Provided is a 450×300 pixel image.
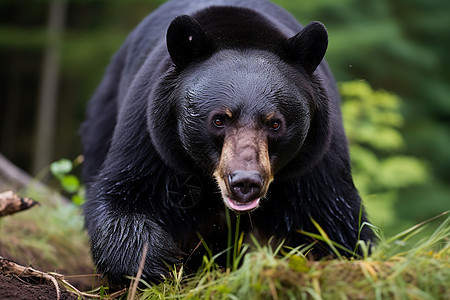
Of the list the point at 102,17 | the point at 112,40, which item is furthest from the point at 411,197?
the point at 102,17

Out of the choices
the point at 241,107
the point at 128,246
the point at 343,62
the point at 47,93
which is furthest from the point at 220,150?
the point at 47,93

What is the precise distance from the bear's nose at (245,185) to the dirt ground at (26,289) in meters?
1.07

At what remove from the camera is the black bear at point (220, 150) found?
363cm

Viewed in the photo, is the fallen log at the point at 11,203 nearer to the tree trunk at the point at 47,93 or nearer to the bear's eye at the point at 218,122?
the bear's eye at the point at 218,122

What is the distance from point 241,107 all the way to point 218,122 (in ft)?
0.55

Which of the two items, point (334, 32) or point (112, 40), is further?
point (112, 40)

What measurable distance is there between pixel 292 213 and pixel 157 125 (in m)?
1.13

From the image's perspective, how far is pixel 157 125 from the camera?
4035 millimetres

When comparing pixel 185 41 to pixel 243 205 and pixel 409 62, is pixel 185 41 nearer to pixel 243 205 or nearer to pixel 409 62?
pixel 243 205

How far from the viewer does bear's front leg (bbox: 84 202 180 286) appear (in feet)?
12.6

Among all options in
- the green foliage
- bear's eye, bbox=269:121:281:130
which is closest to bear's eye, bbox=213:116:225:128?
bear's eye, bbox=269:121:281:130

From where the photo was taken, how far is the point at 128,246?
12.8ft

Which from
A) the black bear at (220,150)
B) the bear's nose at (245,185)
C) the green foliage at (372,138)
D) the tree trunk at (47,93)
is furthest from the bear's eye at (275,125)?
the tree trunk at (47,93)

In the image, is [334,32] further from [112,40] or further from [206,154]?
[206,154]
